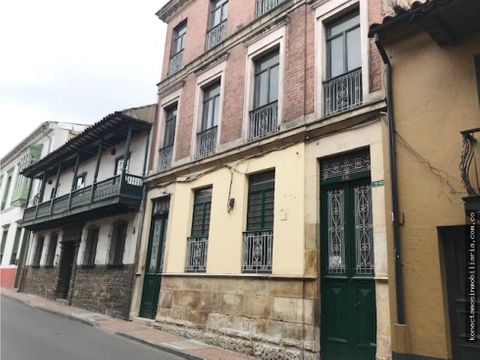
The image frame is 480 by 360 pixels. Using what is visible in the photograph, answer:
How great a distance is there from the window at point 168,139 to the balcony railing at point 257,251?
185 inches

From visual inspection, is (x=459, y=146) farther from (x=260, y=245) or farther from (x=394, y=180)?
(x=260, y=245)

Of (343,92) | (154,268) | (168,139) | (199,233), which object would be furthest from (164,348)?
(168,139)

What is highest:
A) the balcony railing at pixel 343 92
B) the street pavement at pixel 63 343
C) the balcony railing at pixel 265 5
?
the balcony railing at pixel 265 5

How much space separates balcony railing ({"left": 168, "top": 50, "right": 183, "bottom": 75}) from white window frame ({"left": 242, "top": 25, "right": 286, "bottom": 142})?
3959mm

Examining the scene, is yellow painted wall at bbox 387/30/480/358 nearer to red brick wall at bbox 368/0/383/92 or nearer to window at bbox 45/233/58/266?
red brick wall at bbox 368/0/383/92

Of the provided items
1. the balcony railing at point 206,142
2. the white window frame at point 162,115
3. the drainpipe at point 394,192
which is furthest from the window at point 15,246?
the drainpipe at point 394,192

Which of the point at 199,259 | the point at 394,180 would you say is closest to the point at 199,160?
the point at 199,259

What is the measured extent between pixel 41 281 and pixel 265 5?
55.3 feet

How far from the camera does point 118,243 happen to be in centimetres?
1481

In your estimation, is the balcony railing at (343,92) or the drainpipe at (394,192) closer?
the drainpipe at (394,192)

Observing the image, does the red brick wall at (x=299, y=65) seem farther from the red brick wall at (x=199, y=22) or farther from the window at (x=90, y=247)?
the window at (x=90, y=247)

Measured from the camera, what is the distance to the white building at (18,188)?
24203mm

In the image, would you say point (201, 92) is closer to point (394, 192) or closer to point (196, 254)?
point (196, 254)

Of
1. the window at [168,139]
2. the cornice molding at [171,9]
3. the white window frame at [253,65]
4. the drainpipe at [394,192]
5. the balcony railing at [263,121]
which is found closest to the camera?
the drainpipe at [394,192]
